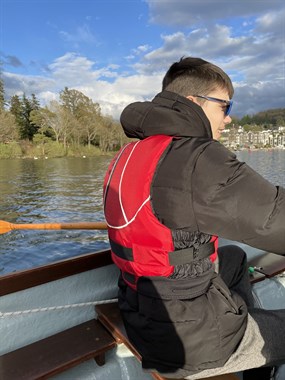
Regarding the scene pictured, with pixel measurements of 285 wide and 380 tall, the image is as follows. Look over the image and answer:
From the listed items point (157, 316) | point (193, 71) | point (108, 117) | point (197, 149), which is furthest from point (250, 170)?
point (108, 117)

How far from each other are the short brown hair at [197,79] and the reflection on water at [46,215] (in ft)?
22.7

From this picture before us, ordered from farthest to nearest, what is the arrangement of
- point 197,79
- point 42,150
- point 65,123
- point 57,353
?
point 65,123
point 42,150
point 57,353
point 197,79

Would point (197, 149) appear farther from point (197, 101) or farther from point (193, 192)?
point (197, 101)

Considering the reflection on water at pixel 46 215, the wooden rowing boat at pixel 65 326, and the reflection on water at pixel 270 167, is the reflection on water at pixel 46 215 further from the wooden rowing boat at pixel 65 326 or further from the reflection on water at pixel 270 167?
the reflection on water at pixel 270 167

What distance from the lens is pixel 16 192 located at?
61.0ft

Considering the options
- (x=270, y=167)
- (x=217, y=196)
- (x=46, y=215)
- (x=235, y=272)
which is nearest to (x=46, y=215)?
(x=46, y=215)

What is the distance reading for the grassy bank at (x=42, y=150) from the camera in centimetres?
4794

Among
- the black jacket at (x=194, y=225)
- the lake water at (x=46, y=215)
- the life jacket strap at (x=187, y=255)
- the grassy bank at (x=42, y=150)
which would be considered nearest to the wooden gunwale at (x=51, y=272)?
the black jacket at (x=194, y=225)

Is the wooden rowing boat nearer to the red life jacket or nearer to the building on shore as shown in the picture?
the red life jacket

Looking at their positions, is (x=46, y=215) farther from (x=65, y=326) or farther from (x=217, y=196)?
(x=217, y=196)

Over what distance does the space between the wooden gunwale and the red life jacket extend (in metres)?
0.76

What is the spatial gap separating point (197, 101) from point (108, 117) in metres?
69.9

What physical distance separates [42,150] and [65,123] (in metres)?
8.05

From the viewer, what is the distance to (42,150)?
52.4m
